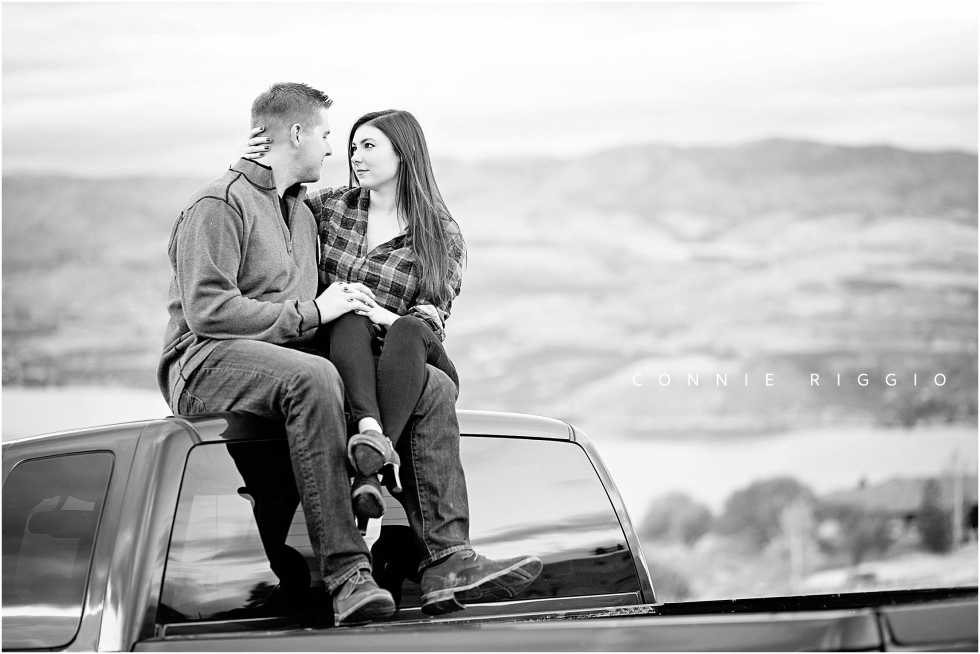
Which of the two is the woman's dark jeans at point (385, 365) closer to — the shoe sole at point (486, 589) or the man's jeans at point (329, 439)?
the man's jeans at point (329, 439)

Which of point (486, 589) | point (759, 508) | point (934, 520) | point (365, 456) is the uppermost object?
point (365, 456)

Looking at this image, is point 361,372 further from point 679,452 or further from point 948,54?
point 948,54

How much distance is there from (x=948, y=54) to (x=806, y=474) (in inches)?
229

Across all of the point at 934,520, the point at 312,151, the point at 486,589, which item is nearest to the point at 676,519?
the point at 934,520

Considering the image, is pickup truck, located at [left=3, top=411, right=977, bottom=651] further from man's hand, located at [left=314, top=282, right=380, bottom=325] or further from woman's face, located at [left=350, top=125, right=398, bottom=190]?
woman's face, located at [left=350, top=125, right=398, bottom=190]

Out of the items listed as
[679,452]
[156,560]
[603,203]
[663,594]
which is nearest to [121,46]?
[603,203]

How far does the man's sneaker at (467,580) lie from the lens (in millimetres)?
2729

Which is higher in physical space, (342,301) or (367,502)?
(342,301)

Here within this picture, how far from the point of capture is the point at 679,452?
542 inches

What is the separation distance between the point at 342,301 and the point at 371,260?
33cm

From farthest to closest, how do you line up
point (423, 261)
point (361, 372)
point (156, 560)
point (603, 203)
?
1. point (603, 203)
2. point (423, 261)
3. point (361, 372)
4. point (156, 560)

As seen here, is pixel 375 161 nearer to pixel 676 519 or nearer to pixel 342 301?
pixel 342 301

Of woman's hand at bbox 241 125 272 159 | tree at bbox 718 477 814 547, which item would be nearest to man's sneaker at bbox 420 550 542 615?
woman's hand at bbox 241 125 272 159

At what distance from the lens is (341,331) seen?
3086 millimetres
